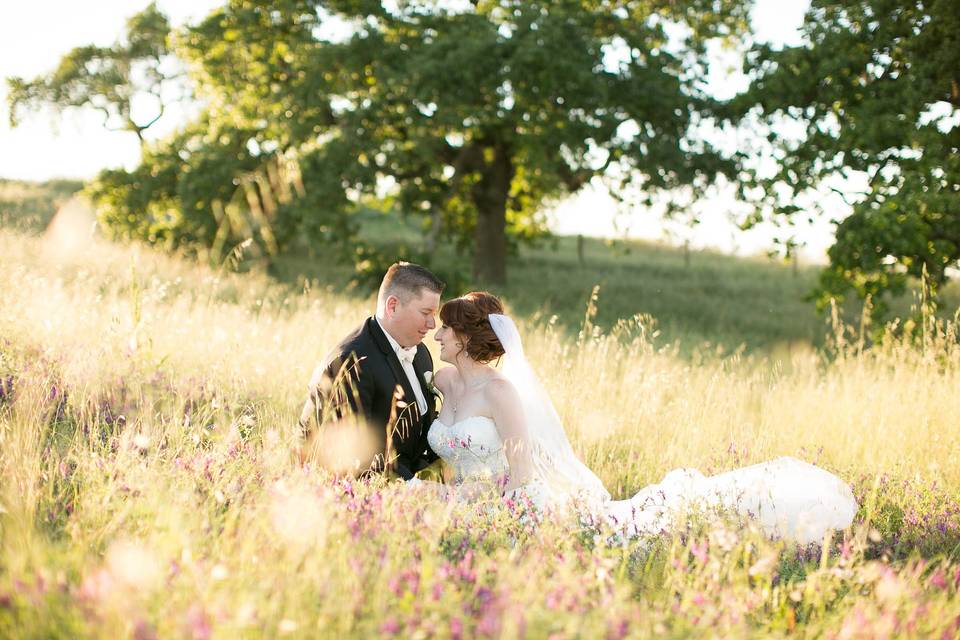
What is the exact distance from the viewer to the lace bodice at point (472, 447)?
5.21 metres

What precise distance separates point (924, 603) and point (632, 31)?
16658mm

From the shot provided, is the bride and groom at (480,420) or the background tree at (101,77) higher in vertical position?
the background tree at (101,77)

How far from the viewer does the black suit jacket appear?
4926 mm

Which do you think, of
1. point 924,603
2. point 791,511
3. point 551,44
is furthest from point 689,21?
point 924,603

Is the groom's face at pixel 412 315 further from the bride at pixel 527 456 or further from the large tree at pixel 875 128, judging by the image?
the large tree at pixel 875 128

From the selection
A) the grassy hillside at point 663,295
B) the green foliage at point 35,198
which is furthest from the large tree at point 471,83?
the green foliage at point 35,198

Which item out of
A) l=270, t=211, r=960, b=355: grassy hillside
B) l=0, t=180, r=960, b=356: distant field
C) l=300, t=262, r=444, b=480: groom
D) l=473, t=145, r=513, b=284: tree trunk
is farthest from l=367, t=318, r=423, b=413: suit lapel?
l=473, t=145, r=513, b=284: tree trunk

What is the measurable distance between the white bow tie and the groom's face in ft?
0.28

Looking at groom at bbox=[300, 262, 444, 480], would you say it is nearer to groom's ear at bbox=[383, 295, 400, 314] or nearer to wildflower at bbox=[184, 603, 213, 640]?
groom's ear at bbox=[383, 295, 400, 314]

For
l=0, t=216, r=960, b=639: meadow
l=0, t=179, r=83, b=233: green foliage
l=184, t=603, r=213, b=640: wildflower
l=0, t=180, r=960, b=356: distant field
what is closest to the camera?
l=184, t=603, r=213, b=640: wildflower

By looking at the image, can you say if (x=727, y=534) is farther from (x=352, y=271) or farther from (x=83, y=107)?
(x=83, y=107)

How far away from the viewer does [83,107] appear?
98.3ft

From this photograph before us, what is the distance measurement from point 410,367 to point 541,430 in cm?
103

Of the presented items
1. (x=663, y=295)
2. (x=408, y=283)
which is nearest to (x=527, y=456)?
(x=408, y=283)
